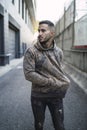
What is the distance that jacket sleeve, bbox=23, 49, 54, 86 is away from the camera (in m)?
2.52

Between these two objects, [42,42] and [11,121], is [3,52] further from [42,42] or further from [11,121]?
[42,42]

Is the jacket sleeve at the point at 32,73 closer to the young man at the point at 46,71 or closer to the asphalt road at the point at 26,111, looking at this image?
the young man at the point at 46,71

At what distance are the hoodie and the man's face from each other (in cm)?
7

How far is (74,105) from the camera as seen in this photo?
6.11 metres

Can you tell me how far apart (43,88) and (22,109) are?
3.21 meters

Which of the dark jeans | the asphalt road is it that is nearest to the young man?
the dark jeans

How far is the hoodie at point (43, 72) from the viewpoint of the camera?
2537 millimetres

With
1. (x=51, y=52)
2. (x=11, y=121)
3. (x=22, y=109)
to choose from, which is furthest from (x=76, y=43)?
(x=51, y=52)

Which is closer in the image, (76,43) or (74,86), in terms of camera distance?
(74,86)

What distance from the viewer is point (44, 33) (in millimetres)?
2613

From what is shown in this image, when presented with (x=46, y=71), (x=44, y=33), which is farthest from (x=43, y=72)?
(x=44, y=33)

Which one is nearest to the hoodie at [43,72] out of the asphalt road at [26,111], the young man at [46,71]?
the young man at [46,71]

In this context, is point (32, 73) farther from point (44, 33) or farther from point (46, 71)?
point (44, 33)

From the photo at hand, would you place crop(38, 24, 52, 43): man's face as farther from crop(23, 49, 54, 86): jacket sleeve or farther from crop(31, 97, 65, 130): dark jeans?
crop(31, 97, 65, 130): dark jeans
